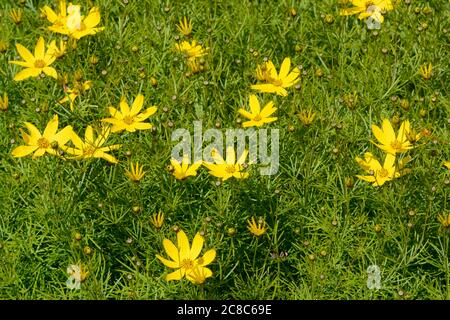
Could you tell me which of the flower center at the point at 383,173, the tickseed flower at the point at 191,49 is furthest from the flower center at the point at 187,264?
the tickseed flower at the point at 191,49

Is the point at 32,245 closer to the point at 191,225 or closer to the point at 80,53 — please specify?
the point at 191,225

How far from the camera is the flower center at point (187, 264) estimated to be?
252 centimetres

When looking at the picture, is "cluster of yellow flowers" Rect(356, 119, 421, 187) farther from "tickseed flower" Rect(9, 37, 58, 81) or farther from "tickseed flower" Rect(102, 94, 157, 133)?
"tickseed flower" Rect(9, 37, 58, 81)

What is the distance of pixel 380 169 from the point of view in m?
2.75

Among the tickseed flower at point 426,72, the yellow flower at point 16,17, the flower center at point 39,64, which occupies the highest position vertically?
the yellow flower at point 16,17

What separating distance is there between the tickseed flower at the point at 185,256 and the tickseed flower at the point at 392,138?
0.64 m

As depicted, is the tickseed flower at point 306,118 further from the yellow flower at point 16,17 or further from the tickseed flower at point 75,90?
the yellow flower at point 16,17

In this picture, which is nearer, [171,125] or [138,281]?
[138,281]

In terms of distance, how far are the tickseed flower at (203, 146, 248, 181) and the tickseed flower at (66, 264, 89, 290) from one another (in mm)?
503

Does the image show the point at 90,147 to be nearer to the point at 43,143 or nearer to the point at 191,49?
the point at 43,143

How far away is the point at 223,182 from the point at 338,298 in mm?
538

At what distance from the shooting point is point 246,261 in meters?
2.84
